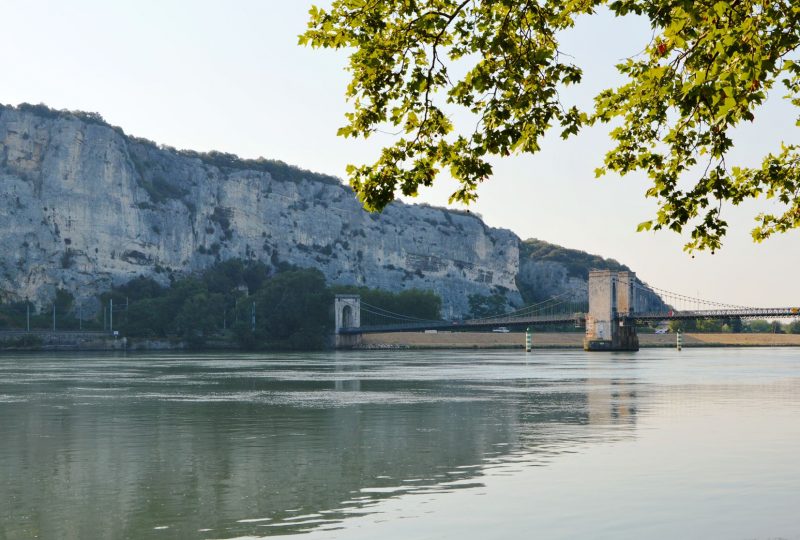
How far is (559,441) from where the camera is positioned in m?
21.0

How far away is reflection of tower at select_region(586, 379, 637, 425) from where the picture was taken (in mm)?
26234

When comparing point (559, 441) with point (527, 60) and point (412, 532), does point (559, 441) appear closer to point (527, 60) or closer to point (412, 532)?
point (412, 532)

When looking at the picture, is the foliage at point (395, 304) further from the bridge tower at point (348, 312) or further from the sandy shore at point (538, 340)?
the bridge tower at point (348, 312)

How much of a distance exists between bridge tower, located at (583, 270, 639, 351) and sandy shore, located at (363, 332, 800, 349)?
22.8 m

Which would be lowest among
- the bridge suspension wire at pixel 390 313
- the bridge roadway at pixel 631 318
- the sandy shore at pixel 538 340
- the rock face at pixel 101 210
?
the sandy shore at pixel 538 340

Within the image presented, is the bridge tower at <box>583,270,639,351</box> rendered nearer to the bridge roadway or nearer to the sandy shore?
the bridge roadway

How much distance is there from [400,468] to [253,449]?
3.76 m

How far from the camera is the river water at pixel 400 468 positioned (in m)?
12.5

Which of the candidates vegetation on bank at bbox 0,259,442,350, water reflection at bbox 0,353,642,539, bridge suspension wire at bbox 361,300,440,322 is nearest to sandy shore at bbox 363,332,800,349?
bridge suspension wire at bbox 361,300,440,322

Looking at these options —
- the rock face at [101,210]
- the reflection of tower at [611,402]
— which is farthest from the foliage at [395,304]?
the reflection of tower at [611,402]

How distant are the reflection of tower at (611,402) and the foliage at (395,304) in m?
121

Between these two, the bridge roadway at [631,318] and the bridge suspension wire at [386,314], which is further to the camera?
the bridge suspension wire at [386,314]

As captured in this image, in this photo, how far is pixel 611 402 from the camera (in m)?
32.7

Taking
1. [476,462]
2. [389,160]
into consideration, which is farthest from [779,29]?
[476,462]
